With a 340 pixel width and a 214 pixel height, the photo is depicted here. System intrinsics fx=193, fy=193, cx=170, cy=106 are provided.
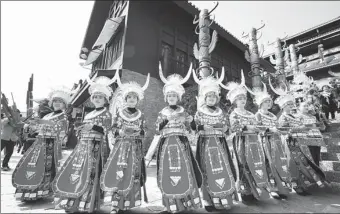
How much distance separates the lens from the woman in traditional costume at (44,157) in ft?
9.82

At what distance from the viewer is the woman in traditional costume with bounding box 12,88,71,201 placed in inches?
118

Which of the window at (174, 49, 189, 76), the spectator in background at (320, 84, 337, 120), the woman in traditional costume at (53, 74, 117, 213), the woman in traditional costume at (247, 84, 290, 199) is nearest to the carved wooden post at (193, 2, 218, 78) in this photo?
the woman in traditional costume at (247, 84, 290, 199)

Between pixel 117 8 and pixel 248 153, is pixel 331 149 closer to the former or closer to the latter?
pixel 248 153

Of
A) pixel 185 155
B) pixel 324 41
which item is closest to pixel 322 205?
pixel 185 155

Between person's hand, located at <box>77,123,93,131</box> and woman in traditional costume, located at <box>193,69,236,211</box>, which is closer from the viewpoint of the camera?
woman in traditional costume, located at <box>193,69,236,211</box>

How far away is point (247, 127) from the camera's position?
353cm

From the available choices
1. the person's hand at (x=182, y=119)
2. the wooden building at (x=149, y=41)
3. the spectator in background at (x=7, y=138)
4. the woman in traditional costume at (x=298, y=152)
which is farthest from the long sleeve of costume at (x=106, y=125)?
the wooden building at (x=149, y=41)

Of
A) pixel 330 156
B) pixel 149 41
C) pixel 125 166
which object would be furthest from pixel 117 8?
pixel 330 156

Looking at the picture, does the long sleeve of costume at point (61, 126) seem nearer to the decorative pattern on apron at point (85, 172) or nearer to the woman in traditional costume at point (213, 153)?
the decorative pattern on apron at point (85, 172)

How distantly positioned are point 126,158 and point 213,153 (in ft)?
4.49

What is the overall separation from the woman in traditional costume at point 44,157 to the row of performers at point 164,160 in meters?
0.01

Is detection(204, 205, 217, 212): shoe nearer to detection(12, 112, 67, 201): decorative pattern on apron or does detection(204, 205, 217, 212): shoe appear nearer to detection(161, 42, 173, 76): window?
detection(12, 112, 67, 201): decorative pattern on apron

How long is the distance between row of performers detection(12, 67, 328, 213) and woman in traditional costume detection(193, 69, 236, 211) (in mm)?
14

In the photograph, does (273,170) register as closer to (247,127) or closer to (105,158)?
(247,127)
